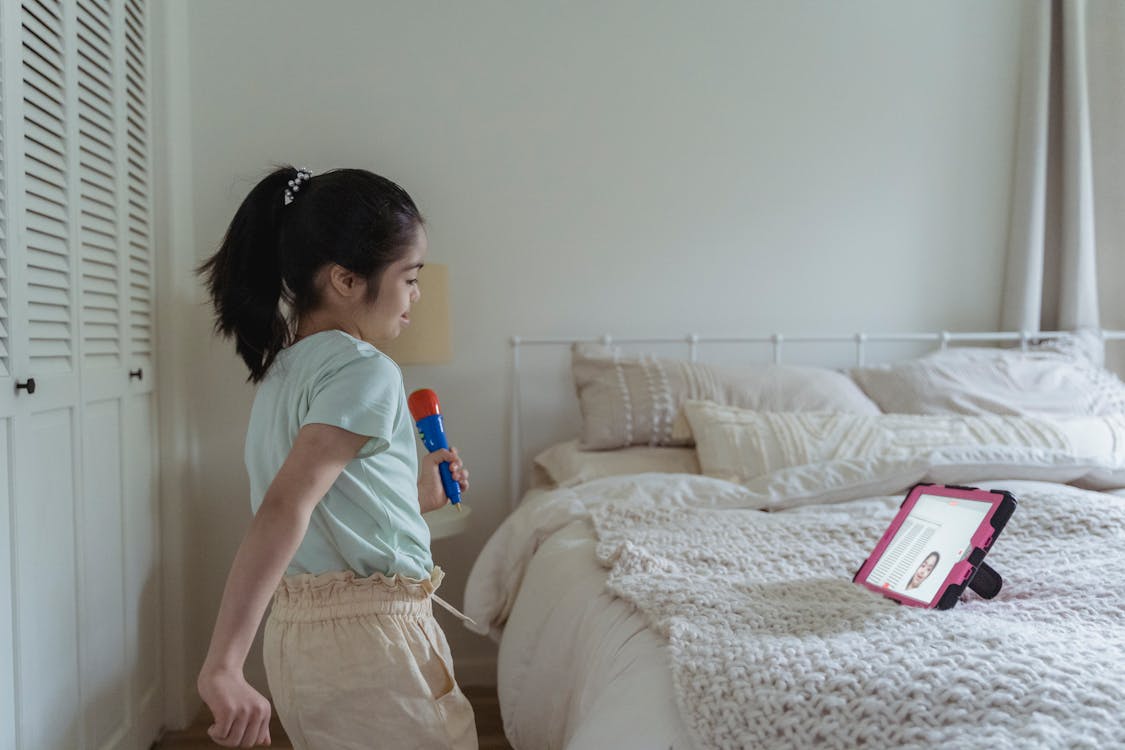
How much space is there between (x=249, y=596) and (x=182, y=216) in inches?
65.4

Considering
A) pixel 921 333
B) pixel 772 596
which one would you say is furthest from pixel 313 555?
pixel 921 333

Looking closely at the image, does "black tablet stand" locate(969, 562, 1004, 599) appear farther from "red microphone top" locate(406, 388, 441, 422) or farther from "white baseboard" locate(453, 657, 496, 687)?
"white baseboard" locate(453, 657, 496, 687)

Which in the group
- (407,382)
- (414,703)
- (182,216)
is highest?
(182,216)

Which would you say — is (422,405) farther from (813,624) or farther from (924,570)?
(924,570)

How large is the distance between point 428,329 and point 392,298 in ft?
3.93

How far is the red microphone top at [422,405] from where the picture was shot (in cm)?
130

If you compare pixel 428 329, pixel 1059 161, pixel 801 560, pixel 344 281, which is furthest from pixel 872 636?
pixel 1059 161

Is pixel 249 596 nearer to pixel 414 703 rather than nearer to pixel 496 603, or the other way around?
pixel 414 703

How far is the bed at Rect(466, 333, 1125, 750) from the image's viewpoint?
86cm

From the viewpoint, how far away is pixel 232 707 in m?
0.87

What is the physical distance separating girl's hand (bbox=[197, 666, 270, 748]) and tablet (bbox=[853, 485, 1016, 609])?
81 cm

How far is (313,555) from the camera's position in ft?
3.59

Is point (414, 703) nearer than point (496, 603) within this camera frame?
Yes

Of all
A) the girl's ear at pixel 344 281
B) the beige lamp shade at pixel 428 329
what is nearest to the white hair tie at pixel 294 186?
the girl's ear at pixel 344 281
